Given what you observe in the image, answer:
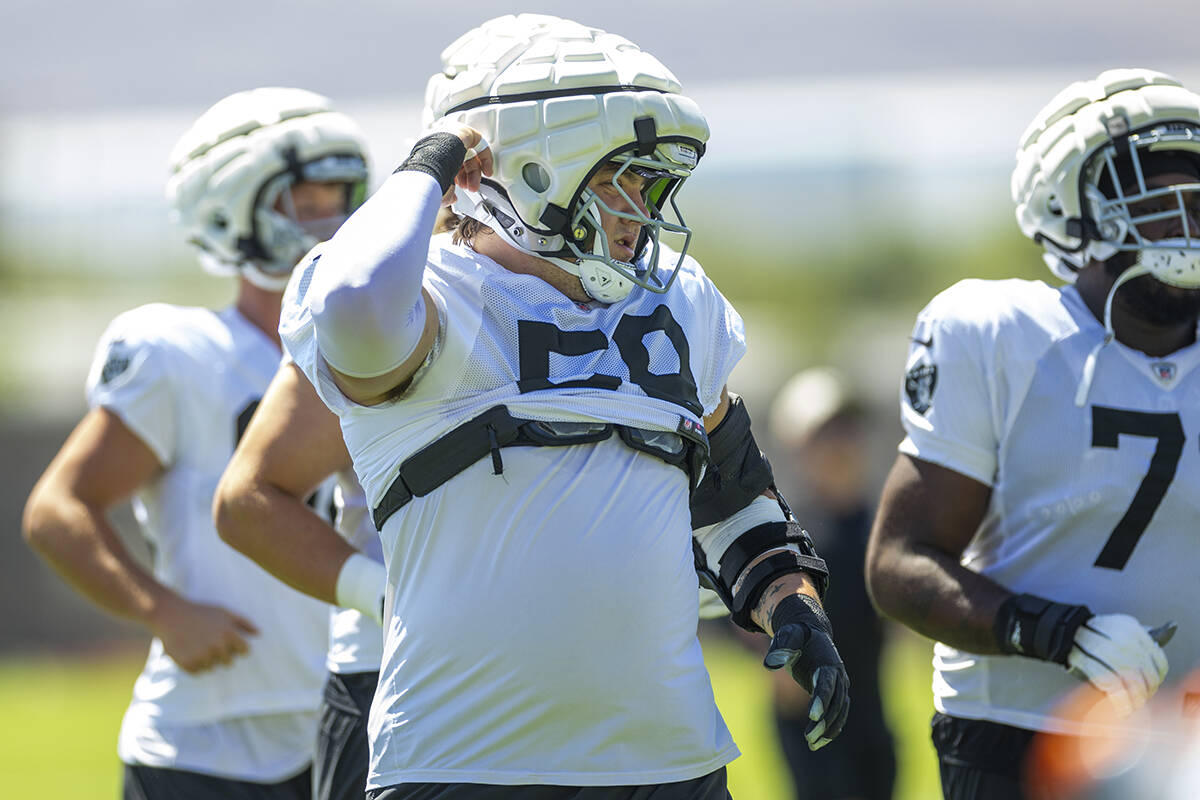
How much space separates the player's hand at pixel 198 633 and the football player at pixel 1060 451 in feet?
5.76

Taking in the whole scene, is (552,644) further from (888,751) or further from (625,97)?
(888,751)

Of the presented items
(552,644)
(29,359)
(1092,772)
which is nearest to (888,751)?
(1092,772)

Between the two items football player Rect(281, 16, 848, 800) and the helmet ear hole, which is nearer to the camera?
football player Rect(281, 16, 848, 800)

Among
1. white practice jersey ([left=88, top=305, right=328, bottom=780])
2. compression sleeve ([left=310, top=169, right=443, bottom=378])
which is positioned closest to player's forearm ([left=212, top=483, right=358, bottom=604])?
compression sleeve ([left=310, top=169, right=443, bottom=378])

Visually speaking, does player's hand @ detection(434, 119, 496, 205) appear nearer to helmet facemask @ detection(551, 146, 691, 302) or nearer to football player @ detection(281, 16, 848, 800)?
football player @ detection(281, 16, 848, 800)

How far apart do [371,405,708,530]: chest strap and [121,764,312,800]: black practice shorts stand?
1806mm

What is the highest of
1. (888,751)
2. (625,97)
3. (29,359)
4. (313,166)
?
(625,97)

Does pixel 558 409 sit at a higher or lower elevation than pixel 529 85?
lower

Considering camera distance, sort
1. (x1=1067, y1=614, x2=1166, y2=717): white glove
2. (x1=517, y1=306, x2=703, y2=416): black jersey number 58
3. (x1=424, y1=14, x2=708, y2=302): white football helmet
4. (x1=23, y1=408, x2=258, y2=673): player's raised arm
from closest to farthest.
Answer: (x1=517, y1=306, x2=703, y2=416): black jersey number 58
(x1=424, y1=14, x2=708, y2=302): white football helmet
(x1=1067, y1=614, x2=1166, y2=717): white glove
(x1=23, y1=408, x2=258, y2=673): player's raised arm

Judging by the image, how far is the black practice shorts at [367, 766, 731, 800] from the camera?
8.32 ft

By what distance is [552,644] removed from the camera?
101 inches

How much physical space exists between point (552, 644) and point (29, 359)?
2006 cm

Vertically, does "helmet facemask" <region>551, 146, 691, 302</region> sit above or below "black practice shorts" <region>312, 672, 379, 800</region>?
above

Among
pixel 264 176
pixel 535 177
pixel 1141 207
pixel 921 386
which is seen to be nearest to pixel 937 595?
pixel 921 386
